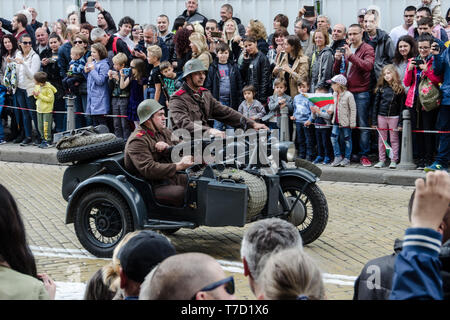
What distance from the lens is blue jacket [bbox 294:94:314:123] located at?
490 inches

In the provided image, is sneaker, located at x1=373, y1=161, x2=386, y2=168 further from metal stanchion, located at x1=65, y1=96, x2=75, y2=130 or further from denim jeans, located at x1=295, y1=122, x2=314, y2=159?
metal stanchion, located at x1=65, y1=96, x2=75, y2=130

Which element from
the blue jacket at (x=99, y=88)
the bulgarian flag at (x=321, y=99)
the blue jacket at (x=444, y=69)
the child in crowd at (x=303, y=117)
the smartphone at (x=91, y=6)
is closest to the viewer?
the blue jacket at (x=444, y=69)

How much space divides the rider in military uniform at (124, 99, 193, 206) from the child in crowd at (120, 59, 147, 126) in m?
5.97

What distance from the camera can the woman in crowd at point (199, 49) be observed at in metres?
12.8

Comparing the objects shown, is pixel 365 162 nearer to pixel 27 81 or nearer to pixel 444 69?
pixel 444 69

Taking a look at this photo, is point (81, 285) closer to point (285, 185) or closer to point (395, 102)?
point (285, 185)

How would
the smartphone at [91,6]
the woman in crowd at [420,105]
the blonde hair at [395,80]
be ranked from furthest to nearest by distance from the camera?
the smartphone at [91,6] → the blonde hair at [395,80] → the woman in crowd at [420,105]

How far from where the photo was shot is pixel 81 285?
6.43 metres

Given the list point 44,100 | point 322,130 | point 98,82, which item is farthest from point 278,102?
point 44,100

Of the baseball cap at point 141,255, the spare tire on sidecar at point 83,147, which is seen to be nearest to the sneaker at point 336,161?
the spare tire on sidecar at point 83,147

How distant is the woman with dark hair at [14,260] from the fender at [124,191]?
3.65 meters

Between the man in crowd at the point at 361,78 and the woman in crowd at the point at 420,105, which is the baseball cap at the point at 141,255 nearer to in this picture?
the woman in crowd at the point at 420,105

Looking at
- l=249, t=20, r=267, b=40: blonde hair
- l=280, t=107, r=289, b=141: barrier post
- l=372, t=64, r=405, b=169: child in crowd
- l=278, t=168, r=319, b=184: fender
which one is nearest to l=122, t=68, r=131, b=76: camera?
l=249, t=20, r=267, b=40: blonde hair

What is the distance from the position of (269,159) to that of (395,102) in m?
4.76
